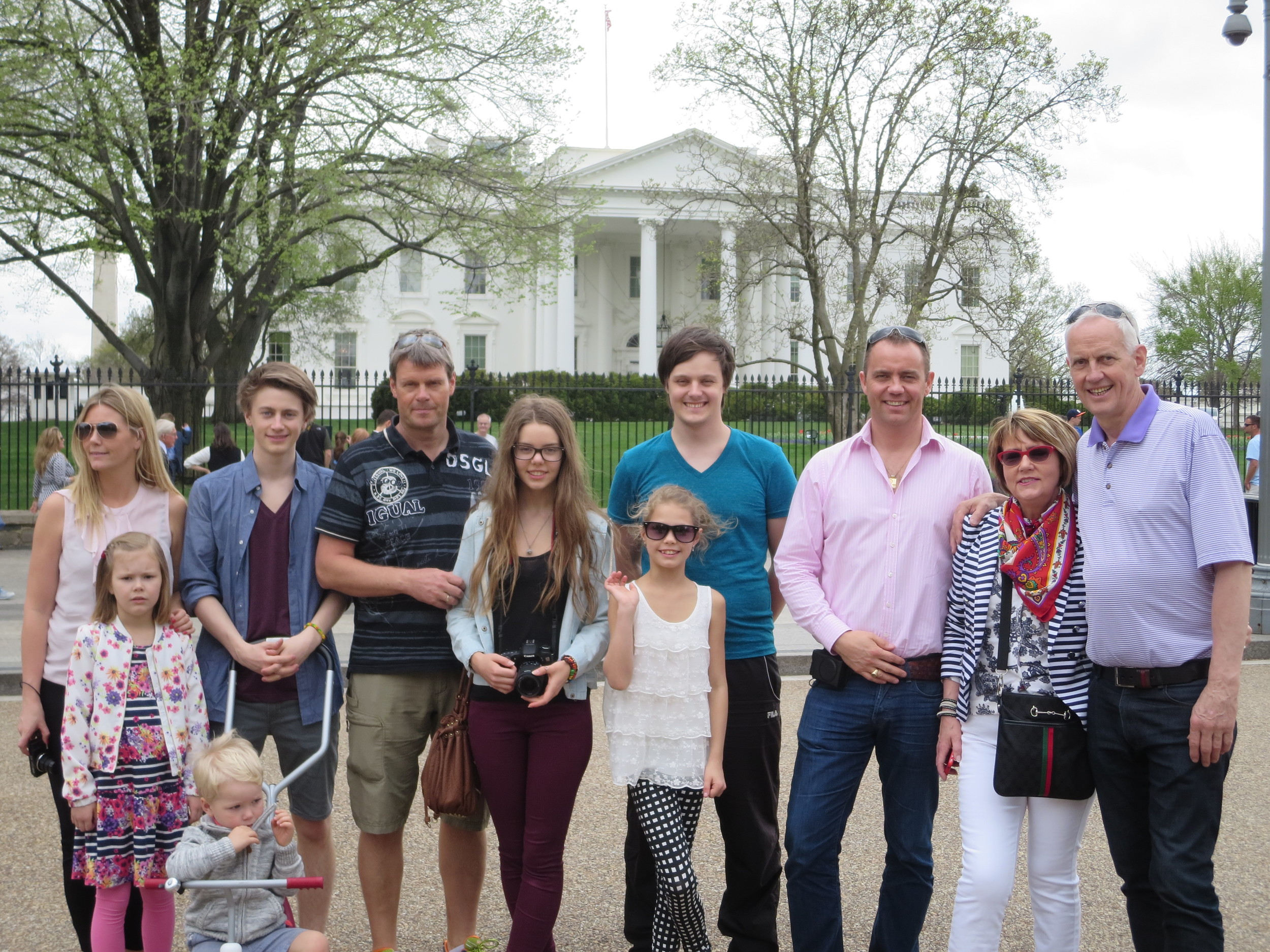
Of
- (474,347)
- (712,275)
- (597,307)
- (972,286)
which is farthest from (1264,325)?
(474,347)

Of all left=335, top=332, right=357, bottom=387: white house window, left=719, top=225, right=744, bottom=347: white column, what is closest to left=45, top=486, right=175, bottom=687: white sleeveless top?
left=719, top=225, right=744, bottom=347: white column

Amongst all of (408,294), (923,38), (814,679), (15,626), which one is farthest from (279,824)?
(408,294)

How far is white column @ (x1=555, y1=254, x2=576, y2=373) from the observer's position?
167 ft

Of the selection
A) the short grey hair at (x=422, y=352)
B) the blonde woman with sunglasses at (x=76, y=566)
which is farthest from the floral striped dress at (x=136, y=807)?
the short grey hair at (x=422, y=352)

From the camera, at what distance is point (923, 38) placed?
880 inches

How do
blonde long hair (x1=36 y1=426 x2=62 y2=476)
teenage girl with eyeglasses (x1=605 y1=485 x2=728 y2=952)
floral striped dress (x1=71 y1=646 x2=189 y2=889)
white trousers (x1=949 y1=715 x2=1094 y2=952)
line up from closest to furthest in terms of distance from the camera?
white trousers (x1=949 y1=715 x2=1094 y2=952) → floral striped dress (x1=71 y1=646 x2=189 y2=889) → teenage girl with eyeglasses (x1=605 y1=485 x2=728 y2=952) → blonde long hair (x1=36 y1=426 x2=62 y2=476)

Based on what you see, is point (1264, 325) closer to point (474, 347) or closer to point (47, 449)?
point (47, 449)

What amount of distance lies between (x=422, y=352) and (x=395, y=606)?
2.75 feet

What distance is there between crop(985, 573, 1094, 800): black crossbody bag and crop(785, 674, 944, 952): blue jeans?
29 centimetres

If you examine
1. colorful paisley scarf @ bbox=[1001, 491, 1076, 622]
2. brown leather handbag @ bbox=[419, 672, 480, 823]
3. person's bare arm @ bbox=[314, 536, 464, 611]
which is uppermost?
colorful paisley scarf @ bbox=[1001, 491, 1076, 622]

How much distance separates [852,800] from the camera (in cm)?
326

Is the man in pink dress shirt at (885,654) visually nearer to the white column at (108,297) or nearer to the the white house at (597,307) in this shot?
the white column at (108,297)

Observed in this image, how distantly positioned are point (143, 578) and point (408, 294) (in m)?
53.8

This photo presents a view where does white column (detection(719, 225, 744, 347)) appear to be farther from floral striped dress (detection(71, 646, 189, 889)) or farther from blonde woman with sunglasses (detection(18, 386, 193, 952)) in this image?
floral striped dress (detection(71, 646, 189, 889))
